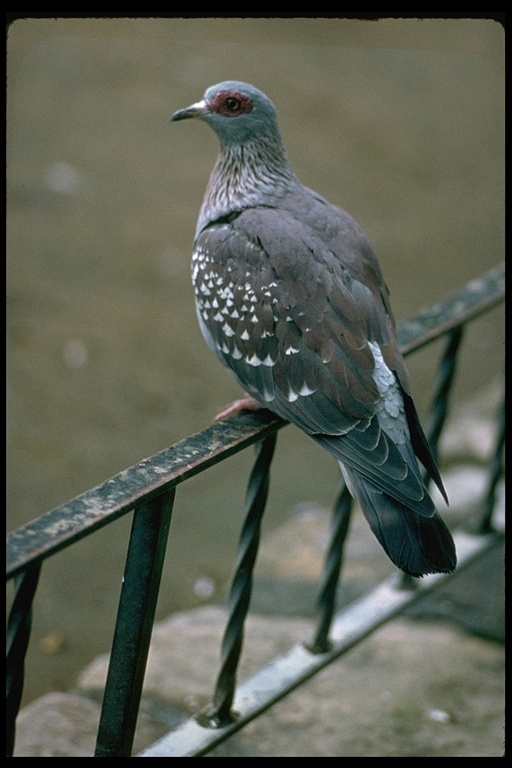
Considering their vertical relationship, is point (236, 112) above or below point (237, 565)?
above

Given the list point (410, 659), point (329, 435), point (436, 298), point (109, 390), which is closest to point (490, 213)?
point (436, 298)

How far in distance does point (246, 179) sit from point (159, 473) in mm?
1360

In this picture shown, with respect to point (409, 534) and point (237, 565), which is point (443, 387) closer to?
point (409, 534)

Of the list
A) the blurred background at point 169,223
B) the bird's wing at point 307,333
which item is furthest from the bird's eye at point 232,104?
the blurred background at point 169,223

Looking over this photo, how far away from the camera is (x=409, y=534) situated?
2219 millimetres

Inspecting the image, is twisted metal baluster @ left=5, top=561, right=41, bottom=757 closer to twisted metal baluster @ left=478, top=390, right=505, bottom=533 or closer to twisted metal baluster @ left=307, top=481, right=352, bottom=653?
twisted metal baluster @ left=307, top=481, right=352, bottom=653

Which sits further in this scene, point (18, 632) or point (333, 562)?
point (333, 562)

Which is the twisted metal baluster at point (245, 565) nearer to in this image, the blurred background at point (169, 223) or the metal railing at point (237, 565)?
the metal railing at point (237, 565)

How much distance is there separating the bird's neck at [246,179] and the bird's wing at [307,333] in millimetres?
161

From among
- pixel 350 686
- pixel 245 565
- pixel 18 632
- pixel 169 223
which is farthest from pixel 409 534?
pixel 169 223

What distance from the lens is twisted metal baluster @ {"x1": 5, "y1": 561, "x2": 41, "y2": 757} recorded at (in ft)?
5.51

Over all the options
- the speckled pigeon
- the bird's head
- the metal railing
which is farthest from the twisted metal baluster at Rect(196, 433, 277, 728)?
the bird's head

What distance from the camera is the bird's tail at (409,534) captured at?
215 cm

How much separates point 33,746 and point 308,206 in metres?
1.62
